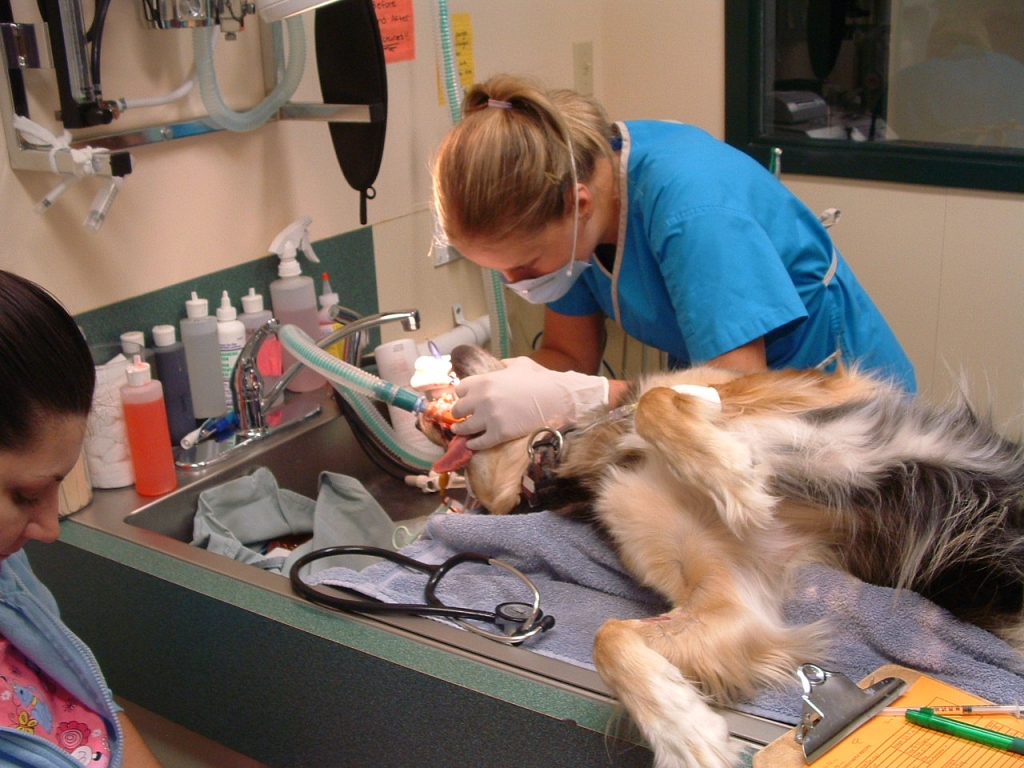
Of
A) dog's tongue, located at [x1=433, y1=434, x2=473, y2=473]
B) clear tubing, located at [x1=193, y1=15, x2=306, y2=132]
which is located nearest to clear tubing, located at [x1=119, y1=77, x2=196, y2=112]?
clear tubing, located at [x1=193, y1=15, x2=306, y2=132]

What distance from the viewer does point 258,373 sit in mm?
1675

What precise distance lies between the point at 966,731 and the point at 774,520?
32cm

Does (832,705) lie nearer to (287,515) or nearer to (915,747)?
(915,747)

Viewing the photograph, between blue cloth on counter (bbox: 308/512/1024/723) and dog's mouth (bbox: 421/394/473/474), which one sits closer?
blue cloth on counter (bbox: 308/512/1024/723)

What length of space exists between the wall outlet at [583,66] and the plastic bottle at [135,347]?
1555 mm

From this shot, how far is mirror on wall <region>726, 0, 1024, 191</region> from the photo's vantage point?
7.73 ft

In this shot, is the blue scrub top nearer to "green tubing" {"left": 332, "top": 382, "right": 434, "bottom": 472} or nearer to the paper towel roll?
"green tubing" {"left": 332, "top": 382, "right": 434, "bottom": 472}

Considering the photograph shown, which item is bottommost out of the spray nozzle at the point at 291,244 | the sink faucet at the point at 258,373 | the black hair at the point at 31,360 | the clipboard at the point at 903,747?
the clipboard at the point at 903,747

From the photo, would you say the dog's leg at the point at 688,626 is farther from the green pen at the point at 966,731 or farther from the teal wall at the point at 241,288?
the teal wall at the point at 241,288

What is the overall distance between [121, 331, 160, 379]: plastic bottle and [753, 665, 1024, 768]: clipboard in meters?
1.18

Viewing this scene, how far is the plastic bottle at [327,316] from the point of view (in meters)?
1.83

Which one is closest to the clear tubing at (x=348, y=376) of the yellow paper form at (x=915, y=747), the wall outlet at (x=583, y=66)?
the yellow paper form at (x=915, y=747)

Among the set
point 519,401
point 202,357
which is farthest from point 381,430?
point 519,401

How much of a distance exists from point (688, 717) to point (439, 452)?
3.35ft
